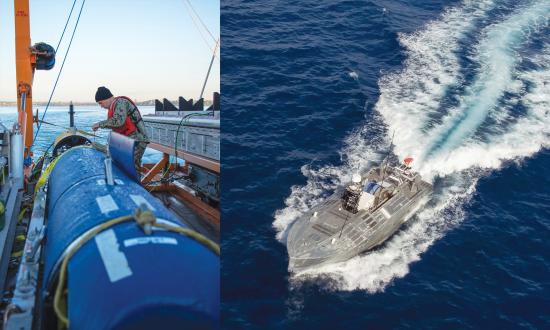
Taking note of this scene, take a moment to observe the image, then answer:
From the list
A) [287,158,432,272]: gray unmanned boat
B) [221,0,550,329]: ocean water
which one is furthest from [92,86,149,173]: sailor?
[287,158,432,272]: gray unmanned boat

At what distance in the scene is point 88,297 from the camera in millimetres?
3420

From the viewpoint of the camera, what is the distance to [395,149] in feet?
75.6

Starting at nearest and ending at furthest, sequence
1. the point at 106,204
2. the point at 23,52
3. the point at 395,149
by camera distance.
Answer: the point at 106,204, the point at 23,52, the point at 395,149

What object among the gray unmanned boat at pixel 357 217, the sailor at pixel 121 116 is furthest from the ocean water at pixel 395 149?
the sailor at pixel 121 116

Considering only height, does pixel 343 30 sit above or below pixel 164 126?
above

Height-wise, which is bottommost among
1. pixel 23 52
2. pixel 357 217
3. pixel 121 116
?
pixel 357 217

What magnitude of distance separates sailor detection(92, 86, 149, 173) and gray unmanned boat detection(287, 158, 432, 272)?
25.9 feet

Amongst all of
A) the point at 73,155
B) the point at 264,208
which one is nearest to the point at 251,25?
the point at 264,208

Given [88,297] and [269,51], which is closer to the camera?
[88,297]

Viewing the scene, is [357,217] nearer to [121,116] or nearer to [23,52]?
[121,116]

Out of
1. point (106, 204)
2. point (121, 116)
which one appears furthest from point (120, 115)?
point (106, 204)

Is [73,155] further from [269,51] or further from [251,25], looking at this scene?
[251,25]

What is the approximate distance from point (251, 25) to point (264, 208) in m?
20.0

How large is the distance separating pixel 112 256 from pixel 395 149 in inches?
830
